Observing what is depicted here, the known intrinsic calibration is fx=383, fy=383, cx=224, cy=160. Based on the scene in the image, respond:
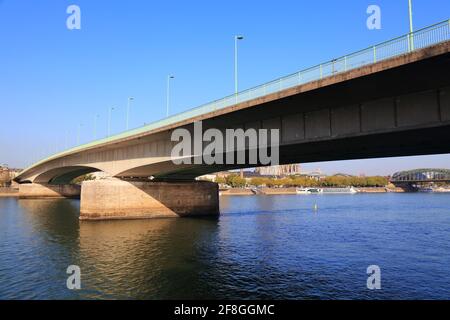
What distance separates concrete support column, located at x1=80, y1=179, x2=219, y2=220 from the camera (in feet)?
154

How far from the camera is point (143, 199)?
49125 millimetres

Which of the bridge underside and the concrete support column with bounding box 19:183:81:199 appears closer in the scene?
the bridge underside

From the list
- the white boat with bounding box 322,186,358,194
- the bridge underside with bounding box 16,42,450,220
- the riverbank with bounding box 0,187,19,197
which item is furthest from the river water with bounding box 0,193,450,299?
the white boat with bounding box 322,186,358,194

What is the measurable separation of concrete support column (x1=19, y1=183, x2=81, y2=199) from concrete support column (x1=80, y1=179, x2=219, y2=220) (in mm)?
60263

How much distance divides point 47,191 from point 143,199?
64.3 meters

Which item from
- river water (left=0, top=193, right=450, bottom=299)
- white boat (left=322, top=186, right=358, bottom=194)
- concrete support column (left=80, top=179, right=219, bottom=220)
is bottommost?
river water (left=0, top=193, right=450, bottom=299)

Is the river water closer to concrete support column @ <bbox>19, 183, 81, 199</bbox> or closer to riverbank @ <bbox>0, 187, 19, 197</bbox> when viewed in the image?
concrete support column @ <bbox>19, 183, 81, 199</bbox>

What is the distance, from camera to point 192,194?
174 feet

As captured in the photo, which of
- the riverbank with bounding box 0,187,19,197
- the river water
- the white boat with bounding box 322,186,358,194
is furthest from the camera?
the white boat with bounding box 322,186,358,194

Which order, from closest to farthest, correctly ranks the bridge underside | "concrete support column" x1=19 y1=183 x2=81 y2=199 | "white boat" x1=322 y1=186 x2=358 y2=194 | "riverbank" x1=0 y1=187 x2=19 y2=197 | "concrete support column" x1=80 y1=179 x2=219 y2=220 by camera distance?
1. the bridge underside
2. "concrete support column" x1=80 y1=179 x2=219 y2=220
3. "concrete support column" x1=19 y1=183 x2=81 y2=199
4. "riverbank" x1=0 y1=187 x2=19 y2=197
5. "white boat" x1=322 y1=186 x2=358 y2=194

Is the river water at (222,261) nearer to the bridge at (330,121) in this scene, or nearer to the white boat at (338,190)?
the bridge at (330,121)

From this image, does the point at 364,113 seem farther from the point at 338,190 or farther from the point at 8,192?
the point at 338,190

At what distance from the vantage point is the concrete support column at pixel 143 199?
47.1m
